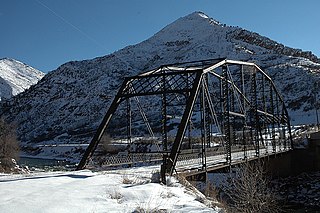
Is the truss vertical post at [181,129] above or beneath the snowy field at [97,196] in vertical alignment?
above

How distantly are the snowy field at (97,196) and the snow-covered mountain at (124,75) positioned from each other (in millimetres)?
73663

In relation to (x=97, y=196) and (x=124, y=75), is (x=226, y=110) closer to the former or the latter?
(x=97, y=196)

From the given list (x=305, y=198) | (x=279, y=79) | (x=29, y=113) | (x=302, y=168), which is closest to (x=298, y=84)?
(x=279, y=79)

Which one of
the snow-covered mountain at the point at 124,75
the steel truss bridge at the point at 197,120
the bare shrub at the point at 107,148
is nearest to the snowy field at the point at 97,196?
the steel truss bridge at the point at 197,120

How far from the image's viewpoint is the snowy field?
10.7 meters

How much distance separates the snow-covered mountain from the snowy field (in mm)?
73663

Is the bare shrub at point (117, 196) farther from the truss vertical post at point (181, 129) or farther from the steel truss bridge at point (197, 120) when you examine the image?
the truss vertical post at point (181, 129)

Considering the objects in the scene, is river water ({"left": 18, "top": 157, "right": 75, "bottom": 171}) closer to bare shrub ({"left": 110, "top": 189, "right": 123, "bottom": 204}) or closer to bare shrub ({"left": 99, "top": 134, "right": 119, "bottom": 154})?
bare shrub ({"left": 99, "top": 134, "right": 119, "bottom": 154})

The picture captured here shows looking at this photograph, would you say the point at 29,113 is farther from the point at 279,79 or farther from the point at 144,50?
the point at 279,79

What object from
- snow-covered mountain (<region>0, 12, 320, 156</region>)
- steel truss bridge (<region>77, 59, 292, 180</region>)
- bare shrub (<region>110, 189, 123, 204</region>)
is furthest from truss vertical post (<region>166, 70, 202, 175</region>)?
snow-covered mountain (<region>0, 12, 320, 156</region>)

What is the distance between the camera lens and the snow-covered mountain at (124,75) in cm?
10650

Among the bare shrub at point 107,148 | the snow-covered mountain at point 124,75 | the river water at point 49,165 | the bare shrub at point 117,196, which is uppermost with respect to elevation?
the snow-covered mountain at point 124,75

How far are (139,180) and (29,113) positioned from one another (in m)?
149

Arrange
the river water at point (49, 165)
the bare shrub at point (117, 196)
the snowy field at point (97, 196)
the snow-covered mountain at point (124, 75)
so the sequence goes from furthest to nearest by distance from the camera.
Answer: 1. the snow-covered mountain at point (124, 75)
2. the river water at point (49, 165)
3. the bare shrub at point (117, 196)
4. the snowy field at point (97, 196)
